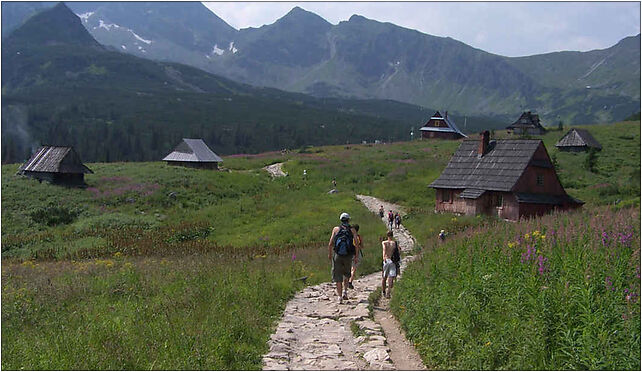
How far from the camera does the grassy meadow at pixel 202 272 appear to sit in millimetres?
8250

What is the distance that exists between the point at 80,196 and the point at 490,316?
51.3 m

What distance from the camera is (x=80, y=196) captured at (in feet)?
174

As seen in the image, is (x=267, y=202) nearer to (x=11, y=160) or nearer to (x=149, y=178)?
(x=149, y=178)

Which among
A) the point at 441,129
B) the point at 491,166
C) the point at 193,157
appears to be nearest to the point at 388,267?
the point at 491,166

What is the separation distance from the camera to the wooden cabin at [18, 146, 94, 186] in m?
57.1

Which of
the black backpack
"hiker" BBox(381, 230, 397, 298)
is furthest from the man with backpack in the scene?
the black backpack

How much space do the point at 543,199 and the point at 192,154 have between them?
47532 mm

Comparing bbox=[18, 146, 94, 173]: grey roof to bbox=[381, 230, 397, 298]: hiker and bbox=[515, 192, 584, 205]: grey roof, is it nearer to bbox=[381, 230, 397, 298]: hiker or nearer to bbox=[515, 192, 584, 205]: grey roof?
bbox=[515, 192, 584, 205]: grey roof

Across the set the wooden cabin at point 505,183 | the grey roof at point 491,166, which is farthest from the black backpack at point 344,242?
the grey roof at point 491,166

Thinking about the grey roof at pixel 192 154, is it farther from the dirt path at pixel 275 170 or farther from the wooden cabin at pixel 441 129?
the wooden cabin at pixel 441 129

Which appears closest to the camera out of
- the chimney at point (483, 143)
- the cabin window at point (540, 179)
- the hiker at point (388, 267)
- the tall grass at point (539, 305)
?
the tall grass at point (539, 305)

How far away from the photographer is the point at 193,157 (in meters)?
74.2

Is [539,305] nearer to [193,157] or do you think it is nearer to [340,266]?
[340,266]

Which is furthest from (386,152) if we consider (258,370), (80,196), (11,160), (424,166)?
(11,160)
